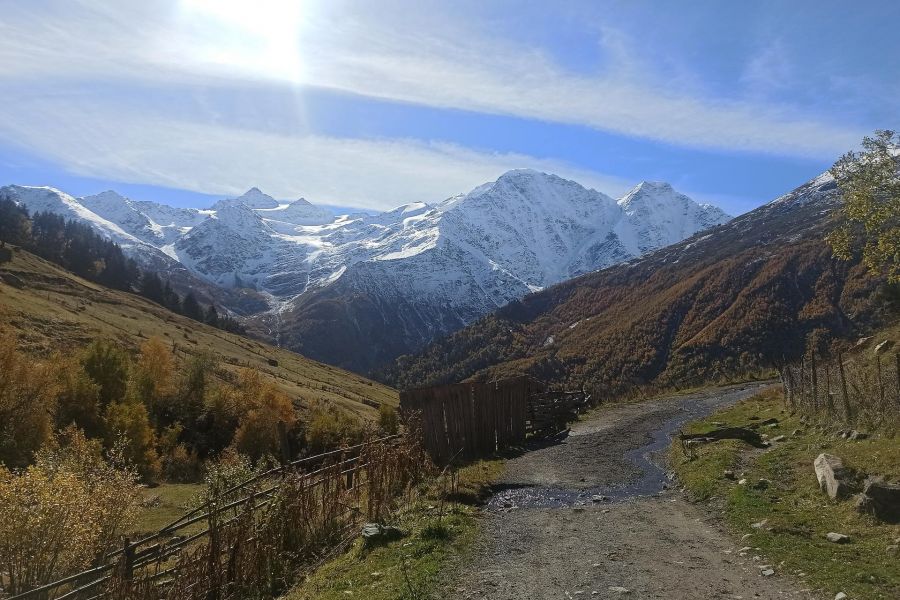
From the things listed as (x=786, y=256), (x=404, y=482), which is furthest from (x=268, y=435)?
(x=786, y=256)

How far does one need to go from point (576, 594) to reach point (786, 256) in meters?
189

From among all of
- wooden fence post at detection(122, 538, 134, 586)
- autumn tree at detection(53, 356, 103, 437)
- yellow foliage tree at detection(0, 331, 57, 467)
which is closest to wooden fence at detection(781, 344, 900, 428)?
wooden fence post at detection(122, 538, 134, 586)

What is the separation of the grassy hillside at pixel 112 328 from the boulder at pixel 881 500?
183ft

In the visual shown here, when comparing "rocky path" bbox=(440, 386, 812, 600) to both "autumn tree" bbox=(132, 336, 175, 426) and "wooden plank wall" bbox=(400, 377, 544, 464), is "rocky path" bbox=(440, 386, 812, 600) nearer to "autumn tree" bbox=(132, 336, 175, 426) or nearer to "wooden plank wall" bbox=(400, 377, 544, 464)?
→ "wooden plank wall" bbox=(400, 377, 544, 464)

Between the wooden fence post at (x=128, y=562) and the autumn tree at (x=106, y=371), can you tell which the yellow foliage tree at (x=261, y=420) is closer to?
the autumn tree at (x=106, y=371)

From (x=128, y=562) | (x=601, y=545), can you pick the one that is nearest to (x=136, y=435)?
(x=128, y=562)

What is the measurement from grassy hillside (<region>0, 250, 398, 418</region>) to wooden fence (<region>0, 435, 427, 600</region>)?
44544 millimetres

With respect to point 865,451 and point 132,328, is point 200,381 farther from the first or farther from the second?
point 865,451

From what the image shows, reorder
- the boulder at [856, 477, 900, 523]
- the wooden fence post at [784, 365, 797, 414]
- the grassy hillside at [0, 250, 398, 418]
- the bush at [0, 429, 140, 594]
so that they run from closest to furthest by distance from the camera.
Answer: the boulder at [856, 477, 900, 523]
the bush at [0, 429, 140, 594]
the wooden fence post at [784, 365, 797, 414]
the grassy hillside at [0, 250, 398, 418]

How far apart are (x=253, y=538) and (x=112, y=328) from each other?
7173cm

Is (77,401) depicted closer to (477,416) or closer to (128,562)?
(477,416)

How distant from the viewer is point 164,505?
29.4 m

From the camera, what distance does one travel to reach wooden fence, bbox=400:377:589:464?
24.0m

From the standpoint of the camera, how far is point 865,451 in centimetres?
1572
